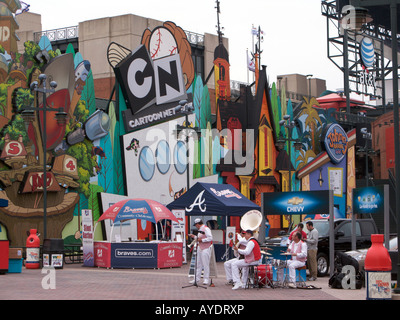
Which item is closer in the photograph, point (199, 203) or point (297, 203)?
point (297, 203)

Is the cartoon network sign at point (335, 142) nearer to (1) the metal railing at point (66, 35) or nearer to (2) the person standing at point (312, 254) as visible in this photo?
(1) the metal railing at point (66, 35)

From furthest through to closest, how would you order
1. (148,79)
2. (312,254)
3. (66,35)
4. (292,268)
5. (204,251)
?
(66,35) < (148,79) < (312,254) < (204,251) < (292,268)

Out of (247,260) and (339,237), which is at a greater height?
(339,237)

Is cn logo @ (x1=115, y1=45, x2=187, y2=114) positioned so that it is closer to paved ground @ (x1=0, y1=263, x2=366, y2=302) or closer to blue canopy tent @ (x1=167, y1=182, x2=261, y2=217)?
blue canopy tent @ (x1=167, y1=182, x2=261, y2=217)

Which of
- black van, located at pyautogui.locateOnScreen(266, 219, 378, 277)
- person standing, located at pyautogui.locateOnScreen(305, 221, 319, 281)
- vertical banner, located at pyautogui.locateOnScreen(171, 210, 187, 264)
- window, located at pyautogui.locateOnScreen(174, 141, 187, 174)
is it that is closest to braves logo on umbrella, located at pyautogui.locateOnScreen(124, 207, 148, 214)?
vertical banner, located at pyautogui.locateOnScreen(171, 210, 187, 264)

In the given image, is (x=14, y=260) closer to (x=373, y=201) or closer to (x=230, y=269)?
(x=230, y=269)

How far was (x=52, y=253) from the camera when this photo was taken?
24.4 m

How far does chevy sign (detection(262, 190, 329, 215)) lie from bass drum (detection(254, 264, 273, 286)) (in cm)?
387

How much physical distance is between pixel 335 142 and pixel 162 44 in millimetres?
17597

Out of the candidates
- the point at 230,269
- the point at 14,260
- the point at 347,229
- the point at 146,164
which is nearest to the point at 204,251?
the point at 230,269

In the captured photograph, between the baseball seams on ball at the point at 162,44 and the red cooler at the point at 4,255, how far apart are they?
1664cm

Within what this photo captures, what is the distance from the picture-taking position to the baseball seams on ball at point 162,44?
3612 cm

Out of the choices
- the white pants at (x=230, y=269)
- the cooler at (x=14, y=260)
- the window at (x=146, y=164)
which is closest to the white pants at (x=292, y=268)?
the white pants at (x=230, y=269)

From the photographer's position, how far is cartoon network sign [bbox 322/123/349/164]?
159 ft
